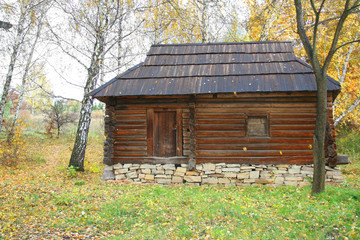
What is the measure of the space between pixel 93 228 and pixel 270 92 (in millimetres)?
6269

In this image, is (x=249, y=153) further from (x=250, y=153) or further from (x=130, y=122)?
(x=130, y=122)

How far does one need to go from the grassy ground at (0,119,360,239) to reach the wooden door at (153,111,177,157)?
124cm

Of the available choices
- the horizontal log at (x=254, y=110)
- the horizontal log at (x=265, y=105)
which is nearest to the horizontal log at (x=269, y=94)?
the horizontal log at (x=265, y=105)

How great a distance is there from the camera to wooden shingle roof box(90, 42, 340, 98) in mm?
8281

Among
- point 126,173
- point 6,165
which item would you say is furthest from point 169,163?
point 6,165

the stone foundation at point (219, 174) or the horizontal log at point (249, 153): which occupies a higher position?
the horizontal log at point (249, 153)

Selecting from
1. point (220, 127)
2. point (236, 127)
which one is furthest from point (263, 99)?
point (220, 127)

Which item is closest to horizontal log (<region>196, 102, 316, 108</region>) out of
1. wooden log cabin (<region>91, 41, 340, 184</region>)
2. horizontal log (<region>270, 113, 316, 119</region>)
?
wooden log cabin (<region>91, 41, 340, 184</region>)

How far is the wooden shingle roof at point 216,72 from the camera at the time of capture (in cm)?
828

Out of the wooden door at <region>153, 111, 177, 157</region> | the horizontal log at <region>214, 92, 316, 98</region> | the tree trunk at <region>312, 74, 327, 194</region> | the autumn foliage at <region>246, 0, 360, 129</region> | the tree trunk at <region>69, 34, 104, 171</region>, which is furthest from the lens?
the autumn foliage at <region>246, 0, 360, 129</region>

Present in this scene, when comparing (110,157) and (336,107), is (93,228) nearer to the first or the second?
(110,157)

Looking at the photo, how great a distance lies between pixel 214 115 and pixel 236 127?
31.6 inches

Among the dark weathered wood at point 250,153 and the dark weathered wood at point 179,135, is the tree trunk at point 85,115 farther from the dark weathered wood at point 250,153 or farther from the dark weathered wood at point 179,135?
the dark weathered wood at point 250,153

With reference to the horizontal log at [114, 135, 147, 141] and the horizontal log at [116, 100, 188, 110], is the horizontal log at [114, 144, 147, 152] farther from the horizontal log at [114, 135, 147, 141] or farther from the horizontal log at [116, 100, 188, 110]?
the horizontal log at [116, 100, 188, 110]
